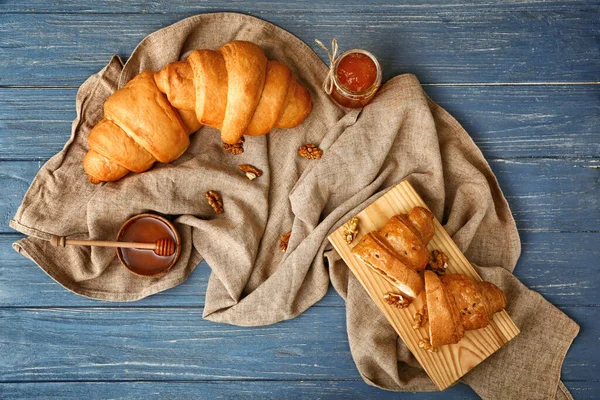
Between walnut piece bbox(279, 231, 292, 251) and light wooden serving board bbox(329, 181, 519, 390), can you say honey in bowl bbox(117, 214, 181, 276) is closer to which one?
walnut piece bbox(279, 231, 292, 251)

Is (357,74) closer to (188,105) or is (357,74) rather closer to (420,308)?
(188,105)

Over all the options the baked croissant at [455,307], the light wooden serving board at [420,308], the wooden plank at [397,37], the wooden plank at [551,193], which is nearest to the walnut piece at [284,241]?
the light wooden serving board at [420,308]

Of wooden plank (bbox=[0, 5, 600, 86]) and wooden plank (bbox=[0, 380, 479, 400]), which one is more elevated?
wooden plank (bbox=[0, 5, 600, 86])

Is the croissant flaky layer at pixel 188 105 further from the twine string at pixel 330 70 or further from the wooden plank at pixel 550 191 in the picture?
the wooden plank at pixel 550 191

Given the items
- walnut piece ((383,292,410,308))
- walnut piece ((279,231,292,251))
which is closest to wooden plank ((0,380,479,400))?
walnut piece ((383,292,410,308))

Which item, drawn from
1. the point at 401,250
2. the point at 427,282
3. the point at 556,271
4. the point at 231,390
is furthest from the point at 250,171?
the point at 556,271

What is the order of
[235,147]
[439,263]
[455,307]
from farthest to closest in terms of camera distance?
[235,147]
[439,263]
[455,307]
